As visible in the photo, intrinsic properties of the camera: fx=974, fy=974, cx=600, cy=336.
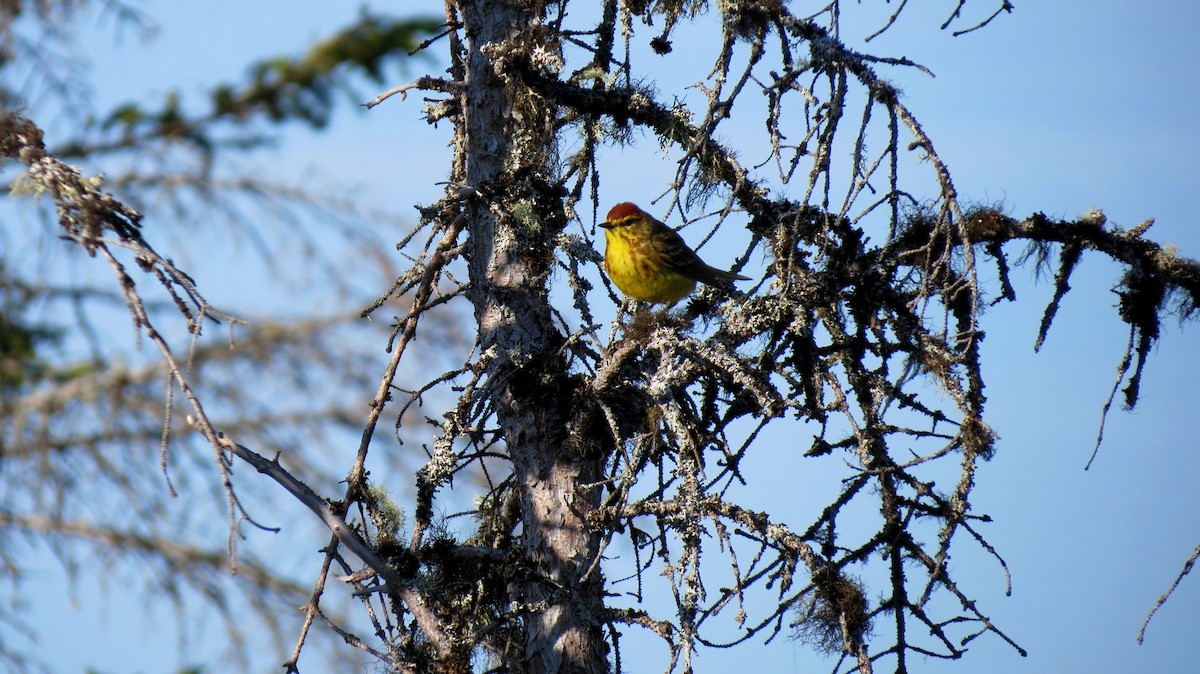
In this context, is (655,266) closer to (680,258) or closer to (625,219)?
(680,258)

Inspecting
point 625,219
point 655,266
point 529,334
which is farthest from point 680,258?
point 529,334

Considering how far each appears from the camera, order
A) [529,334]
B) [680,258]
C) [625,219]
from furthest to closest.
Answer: [625,219]
[680,258]
[529,334]

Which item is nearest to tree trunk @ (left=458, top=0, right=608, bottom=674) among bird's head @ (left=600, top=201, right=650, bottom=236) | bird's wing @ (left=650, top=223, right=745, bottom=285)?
bird's wing @ (left=650, top=223, right=745, bottom=285)

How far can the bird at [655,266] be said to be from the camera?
13.7 ft

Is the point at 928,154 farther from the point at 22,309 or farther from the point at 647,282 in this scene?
the point at 22,309

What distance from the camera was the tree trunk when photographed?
290cm

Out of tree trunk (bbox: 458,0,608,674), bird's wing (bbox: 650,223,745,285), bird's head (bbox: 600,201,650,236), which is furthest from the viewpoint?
bird's head (bbox: 600,201,650,236)

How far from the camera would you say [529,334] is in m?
3.13

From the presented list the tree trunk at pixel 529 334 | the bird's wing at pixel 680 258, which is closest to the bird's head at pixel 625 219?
the bird's wing at pixel 680 258

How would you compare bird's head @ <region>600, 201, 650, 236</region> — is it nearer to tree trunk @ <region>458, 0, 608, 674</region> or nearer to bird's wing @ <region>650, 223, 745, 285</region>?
bird's wing @ <region>650, 223, 745, 285</region>

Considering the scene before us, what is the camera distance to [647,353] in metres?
2.85

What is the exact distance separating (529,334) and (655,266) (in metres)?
1.26

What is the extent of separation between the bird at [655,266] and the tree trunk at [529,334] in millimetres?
922

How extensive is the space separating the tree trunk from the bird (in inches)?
36.3
